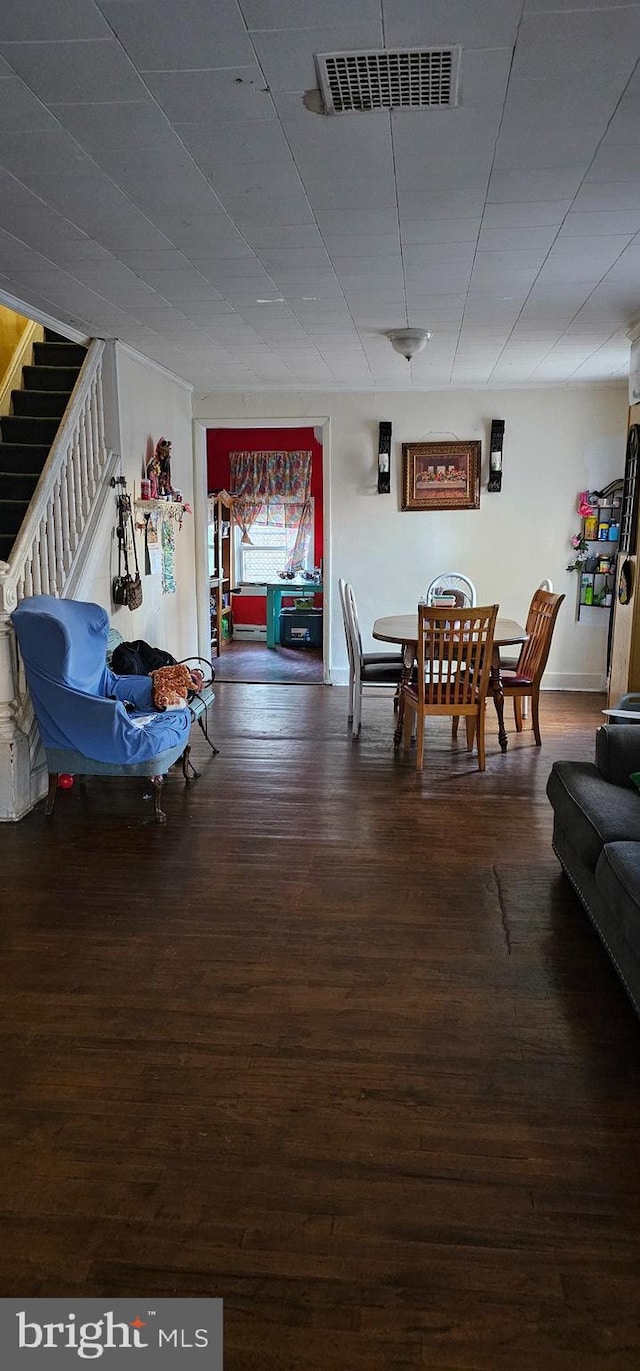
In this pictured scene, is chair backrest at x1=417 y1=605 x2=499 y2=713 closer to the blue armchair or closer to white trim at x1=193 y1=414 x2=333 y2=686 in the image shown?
the blue armchair

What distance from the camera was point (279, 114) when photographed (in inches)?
97.8

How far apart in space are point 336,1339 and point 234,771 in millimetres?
3604

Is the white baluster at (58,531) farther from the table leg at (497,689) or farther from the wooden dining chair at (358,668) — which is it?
the table leg at (497,689)

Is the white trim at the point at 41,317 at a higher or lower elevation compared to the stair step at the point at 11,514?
higher

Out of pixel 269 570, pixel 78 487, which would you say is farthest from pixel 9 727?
pixel 269 570

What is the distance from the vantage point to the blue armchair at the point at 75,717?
3994mm

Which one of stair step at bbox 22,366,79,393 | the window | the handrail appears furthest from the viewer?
the window

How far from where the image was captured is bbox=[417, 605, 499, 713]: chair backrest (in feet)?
16.2

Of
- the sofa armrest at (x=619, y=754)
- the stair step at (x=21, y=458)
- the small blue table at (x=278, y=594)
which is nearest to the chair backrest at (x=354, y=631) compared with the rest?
the stair step at (x=21, y=458)

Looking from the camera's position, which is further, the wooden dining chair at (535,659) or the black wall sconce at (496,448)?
the black wall sconce at (496,448)

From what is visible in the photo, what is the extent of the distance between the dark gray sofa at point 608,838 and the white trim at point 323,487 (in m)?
4.50

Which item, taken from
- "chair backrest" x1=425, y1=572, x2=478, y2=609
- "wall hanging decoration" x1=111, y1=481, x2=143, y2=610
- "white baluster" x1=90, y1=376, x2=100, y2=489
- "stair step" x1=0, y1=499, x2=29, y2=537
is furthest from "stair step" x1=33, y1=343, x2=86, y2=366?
"chair backrest" x1=425, y1=572, x2=478, y2=609

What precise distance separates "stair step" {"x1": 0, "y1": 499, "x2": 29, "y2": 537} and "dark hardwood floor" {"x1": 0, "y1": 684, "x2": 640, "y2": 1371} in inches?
88.2

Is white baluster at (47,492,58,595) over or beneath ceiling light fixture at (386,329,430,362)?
beneath
